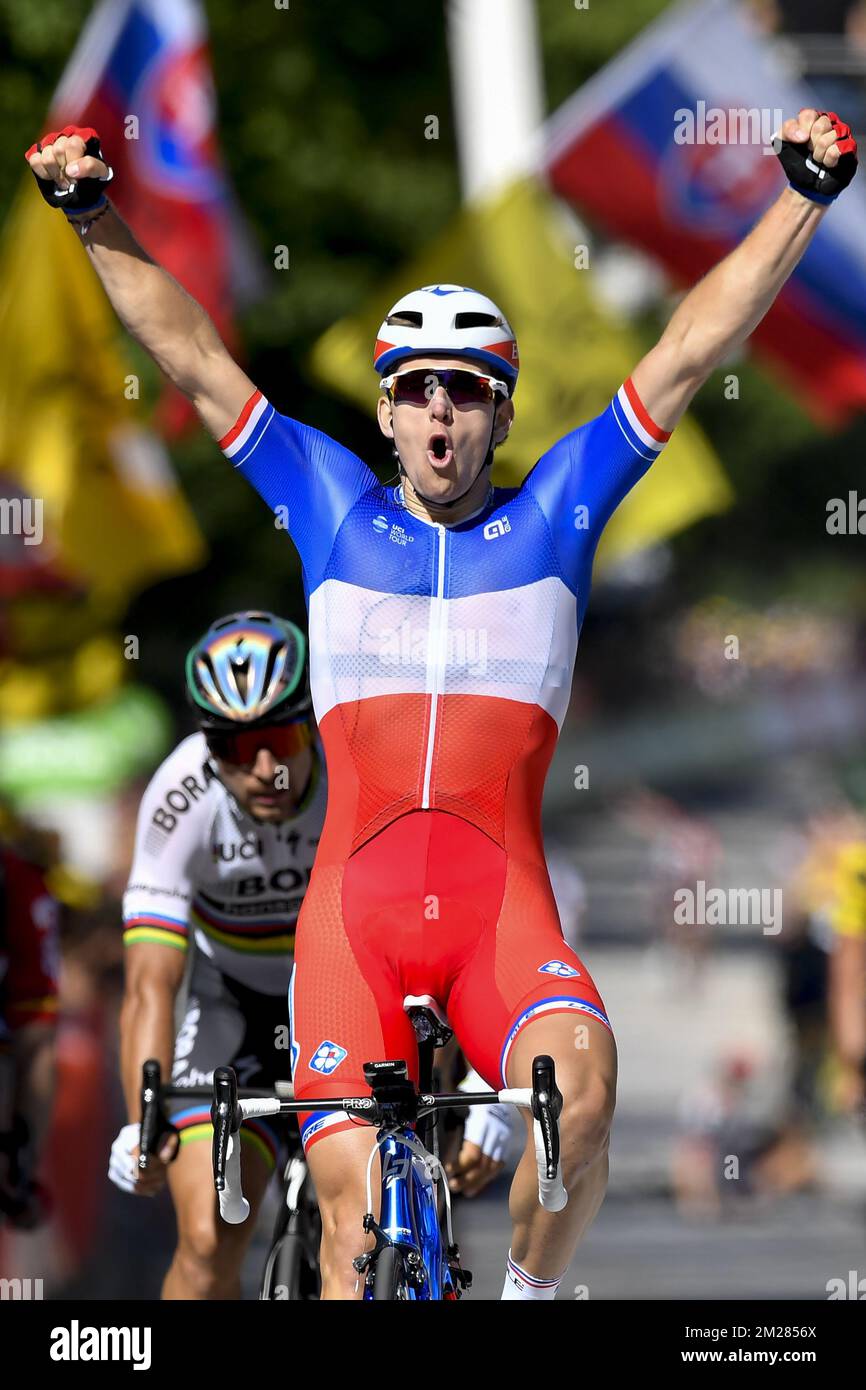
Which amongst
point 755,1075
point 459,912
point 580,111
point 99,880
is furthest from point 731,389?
point 755,1075

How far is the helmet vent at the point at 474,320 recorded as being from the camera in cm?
570

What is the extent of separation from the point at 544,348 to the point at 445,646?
8.03 metres

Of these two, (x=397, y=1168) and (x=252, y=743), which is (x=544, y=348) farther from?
(x=397, y=1168)

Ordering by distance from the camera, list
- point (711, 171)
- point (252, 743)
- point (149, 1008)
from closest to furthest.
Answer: point (252, 743)
point (149, 1008)
point (711, 171)

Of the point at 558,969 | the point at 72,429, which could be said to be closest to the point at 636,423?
the point at 558,969

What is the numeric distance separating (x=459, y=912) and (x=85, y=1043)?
222 inches

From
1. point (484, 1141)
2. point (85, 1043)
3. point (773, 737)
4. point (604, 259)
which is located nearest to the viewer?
point (484, 1141)

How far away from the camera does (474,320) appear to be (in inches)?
225

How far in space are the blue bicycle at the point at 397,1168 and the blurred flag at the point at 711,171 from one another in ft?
31.7

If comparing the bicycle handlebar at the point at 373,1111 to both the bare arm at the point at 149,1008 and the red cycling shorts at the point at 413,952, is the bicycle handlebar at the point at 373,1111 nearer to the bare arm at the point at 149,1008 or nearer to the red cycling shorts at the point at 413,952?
the red cycling shorts at the point at 413,952

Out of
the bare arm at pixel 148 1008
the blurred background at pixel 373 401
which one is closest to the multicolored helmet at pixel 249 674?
the bare arm at pixel 148 1008

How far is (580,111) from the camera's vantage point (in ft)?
49.4
